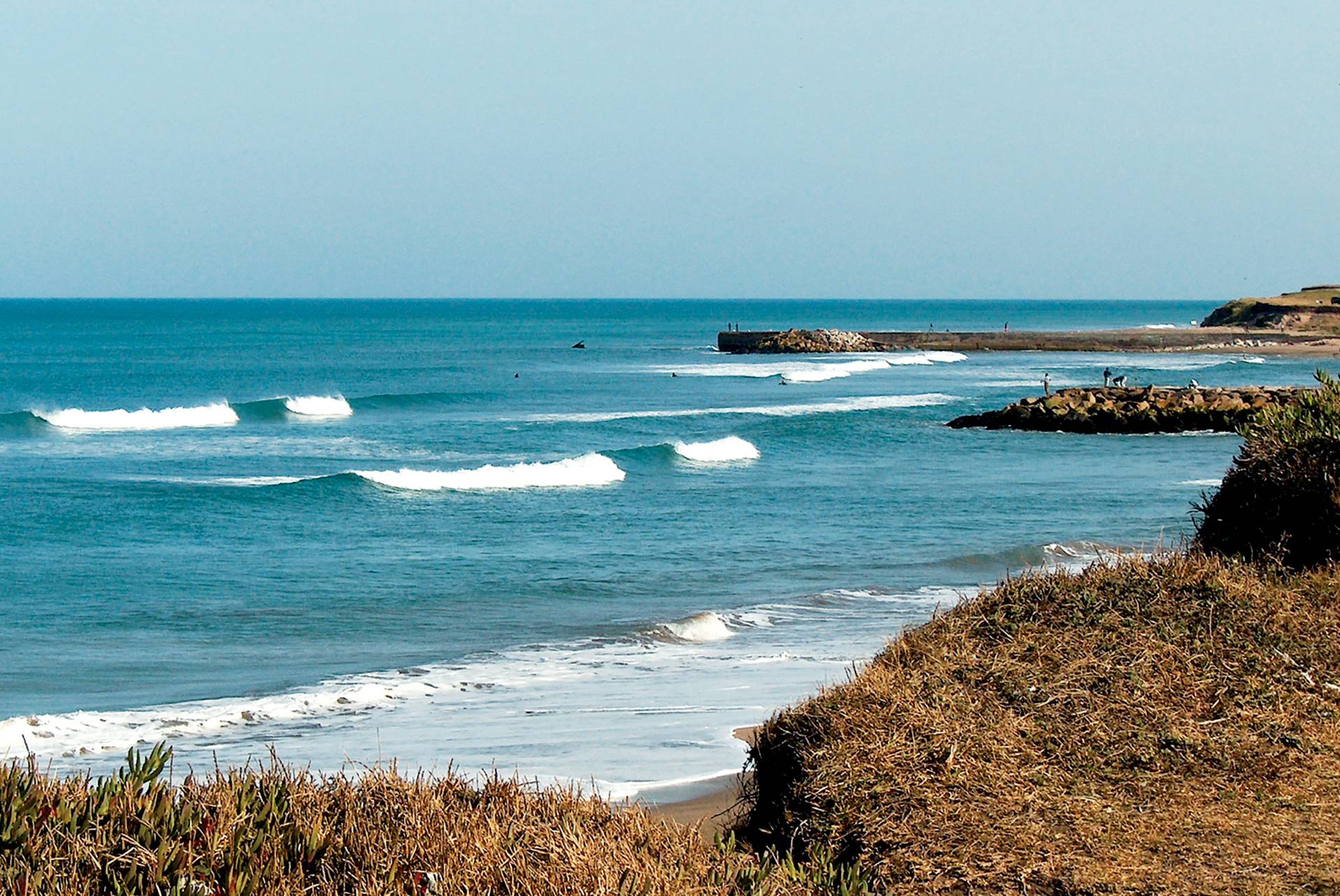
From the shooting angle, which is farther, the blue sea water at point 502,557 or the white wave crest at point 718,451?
the white wave crest at point 718,451

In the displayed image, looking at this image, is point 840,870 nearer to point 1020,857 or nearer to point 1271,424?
point 1020,857

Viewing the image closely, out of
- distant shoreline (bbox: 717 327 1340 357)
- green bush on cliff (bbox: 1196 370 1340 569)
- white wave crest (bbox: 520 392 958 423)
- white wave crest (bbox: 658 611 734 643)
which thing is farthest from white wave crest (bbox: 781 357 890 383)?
green bush on cliff (bbox: 1196 370 1340 569)

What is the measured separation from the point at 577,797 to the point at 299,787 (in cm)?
104

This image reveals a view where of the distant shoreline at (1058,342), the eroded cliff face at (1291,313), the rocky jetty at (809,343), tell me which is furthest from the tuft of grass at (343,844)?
the eroded cliff face at (1291,313)

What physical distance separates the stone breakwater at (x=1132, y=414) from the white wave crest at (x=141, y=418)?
2642cm

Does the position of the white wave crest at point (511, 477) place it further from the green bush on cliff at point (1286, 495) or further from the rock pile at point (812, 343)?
the rock pile at point (812, 343)

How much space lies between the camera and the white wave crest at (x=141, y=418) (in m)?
48.3

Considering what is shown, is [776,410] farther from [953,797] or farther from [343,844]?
[343,844]

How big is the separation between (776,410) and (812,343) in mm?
45329

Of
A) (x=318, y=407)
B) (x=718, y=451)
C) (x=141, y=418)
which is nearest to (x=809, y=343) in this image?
(x=318, y=407)

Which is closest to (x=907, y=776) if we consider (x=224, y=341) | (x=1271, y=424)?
(x=1271, y=424)

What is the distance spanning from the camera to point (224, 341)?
117750 millimetres

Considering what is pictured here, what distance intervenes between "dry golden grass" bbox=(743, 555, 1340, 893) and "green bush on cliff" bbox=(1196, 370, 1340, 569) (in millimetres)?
1380

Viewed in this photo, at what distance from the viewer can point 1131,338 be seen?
94812 mm
